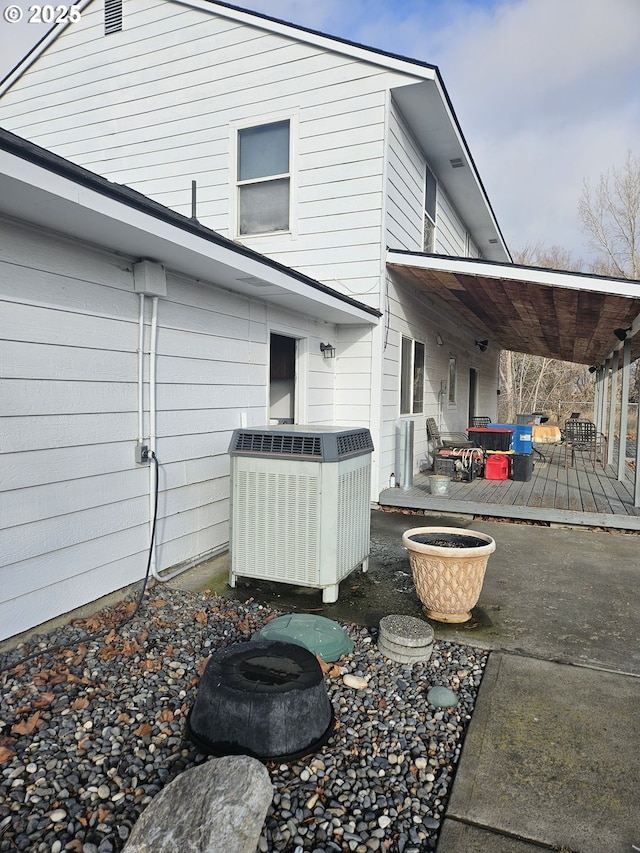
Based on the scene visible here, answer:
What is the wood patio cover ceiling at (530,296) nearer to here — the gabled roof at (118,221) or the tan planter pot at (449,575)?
the gabled roof at (118,221)

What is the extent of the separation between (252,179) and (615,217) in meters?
24.2

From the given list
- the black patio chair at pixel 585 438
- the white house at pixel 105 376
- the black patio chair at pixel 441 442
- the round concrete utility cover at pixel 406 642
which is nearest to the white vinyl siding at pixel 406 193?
the white house at pixel 105 376

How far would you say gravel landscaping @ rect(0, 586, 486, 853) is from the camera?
66.8 inches

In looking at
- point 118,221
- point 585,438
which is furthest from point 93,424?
point 585,438

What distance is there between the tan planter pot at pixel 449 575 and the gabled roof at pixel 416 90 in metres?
5.25

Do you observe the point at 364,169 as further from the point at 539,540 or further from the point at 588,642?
the point at 588,642

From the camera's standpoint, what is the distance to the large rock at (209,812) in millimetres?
1434

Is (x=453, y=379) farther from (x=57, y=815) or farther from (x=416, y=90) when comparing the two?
(x=57, y=815)

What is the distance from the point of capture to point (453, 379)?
11039 mm

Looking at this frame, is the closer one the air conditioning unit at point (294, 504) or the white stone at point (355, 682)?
the white stone at point (355, 682)

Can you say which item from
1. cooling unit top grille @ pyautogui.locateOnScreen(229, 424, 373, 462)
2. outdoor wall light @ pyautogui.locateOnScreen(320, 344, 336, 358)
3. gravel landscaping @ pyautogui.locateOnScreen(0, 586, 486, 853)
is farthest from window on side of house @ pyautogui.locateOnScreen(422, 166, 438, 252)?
gravel landscaping @ pyautogui.locateOnScreen(0, 586, 486, 853)

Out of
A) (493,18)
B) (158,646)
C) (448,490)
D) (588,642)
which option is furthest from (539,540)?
(493,18)

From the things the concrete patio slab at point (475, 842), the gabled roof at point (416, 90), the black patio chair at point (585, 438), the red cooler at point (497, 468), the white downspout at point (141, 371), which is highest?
the gabled roof at point (416, 90)

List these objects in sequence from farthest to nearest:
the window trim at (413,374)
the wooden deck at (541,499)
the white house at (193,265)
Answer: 1. the window trim at (413,374)
2. the wooden deck at (541,499)
3. the white house at (193,265)
